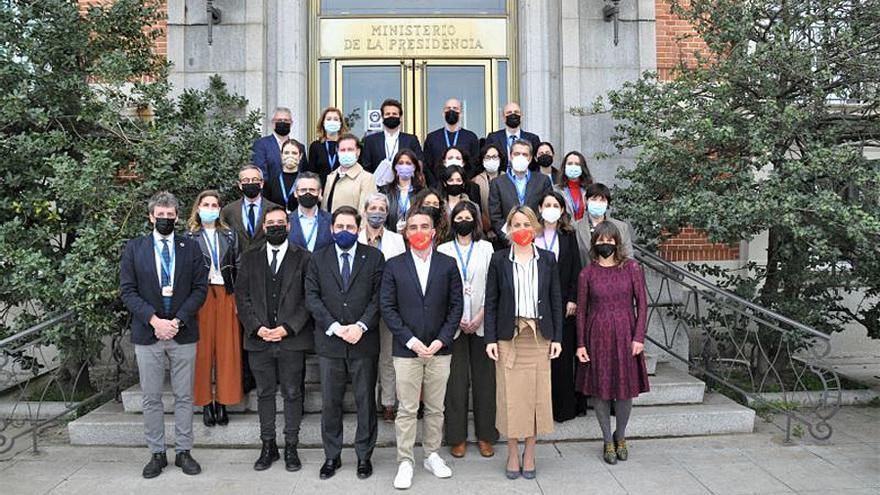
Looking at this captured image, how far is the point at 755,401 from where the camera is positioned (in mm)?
6684

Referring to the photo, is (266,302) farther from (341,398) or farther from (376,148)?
(376,148)

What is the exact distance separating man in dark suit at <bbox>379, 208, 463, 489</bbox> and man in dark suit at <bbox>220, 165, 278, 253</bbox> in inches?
55.8

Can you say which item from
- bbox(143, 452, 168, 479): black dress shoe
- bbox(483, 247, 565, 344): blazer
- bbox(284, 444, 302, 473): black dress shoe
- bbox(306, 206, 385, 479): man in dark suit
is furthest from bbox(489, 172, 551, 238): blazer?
bbox(143, 452, 168, 479): black dress shoe

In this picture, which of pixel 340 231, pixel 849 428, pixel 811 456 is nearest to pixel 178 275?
pixel 340 231

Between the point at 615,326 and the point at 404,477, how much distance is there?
1.98m

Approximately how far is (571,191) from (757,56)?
221cm

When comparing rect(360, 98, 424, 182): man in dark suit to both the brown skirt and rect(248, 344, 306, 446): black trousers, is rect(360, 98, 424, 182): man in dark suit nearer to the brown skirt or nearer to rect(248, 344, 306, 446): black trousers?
rect(248, 344, 306, 446): black trousers

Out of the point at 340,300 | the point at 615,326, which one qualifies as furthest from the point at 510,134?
the point at 340,300

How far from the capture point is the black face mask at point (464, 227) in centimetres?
514

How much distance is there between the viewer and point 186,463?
5.13 m

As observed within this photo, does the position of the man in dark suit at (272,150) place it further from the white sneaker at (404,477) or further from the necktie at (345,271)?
the white sneaker at (404,477)

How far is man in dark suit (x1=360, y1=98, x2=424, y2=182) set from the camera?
676 centimetres

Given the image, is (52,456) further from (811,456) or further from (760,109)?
(760,109)

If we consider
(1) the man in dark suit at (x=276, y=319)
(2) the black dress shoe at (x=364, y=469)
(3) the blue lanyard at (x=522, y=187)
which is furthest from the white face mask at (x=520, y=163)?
(2) the black dress shoe at (x=364, y=469)
